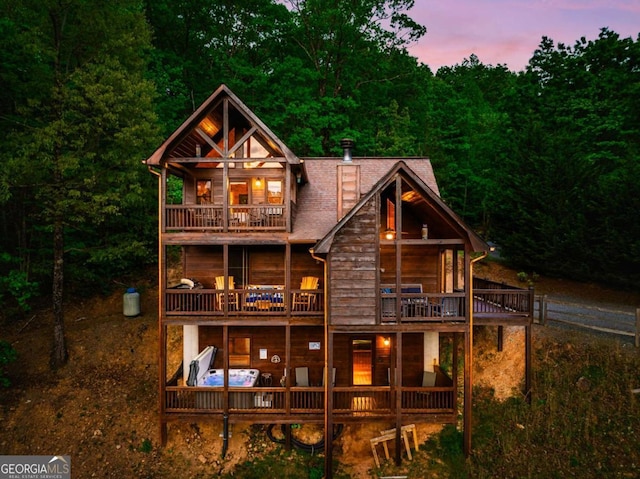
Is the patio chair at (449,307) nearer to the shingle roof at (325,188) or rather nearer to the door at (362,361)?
the door at (362,361)

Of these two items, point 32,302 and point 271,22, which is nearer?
point 32,302

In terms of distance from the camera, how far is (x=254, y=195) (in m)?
14.4

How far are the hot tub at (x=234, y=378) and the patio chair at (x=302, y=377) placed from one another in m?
1.59

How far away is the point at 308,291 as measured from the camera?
485 inches

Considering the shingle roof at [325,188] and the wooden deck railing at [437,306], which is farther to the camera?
the shingle roof at [325,188]

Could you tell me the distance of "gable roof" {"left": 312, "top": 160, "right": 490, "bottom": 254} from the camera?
10828mm

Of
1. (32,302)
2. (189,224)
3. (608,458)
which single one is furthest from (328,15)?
(608,458)

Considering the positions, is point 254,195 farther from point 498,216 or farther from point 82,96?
point 498,216

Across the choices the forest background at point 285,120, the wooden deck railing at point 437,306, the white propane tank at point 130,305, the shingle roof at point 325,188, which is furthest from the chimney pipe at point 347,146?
the white propane tank at point 130,305

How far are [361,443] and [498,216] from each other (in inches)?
744

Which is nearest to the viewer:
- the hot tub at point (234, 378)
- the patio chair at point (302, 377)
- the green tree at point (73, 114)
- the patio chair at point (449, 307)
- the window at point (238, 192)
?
the patio chair at point (449, 307)

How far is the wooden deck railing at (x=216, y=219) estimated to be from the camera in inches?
489

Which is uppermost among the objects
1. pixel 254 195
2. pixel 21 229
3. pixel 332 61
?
pixel 332 61

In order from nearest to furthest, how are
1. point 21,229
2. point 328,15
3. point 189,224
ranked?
point 189,224
point 21,229
point 328,15
